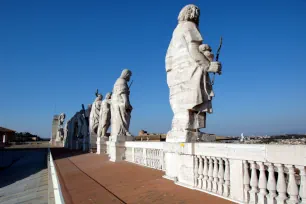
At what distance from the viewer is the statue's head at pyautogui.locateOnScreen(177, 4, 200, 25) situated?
6.34 meters

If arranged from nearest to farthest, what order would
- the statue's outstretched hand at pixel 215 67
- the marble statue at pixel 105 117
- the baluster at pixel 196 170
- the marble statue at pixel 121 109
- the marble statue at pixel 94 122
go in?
the baluster at pixel 196 170, the statue's outstretched hand at pixel 215 67, the marble statue at pixel 121 109, the marble statue at pixel 105 117, the marble statue at pixel 94 122

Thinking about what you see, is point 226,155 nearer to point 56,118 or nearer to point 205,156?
point 205,156

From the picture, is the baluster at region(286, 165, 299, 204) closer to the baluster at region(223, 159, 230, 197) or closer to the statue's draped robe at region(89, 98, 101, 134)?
the baluster at region(223, 159, 230, 197)

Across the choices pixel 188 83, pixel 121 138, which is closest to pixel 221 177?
pixel 188 83

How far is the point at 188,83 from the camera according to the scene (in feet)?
19.2

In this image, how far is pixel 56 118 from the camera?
5469 centimetres

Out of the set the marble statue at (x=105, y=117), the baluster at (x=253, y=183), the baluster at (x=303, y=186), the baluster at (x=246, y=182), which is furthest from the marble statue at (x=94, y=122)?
the baluster at (x=303, y=186)

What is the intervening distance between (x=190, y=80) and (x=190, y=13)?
1795 mm

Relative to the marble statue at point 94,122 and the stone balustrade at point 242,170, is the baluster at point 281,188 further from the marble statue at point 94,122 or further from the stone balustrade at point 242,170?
the marble statue at point 94,122

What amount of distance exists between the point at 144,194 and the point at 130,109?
23.1 ft

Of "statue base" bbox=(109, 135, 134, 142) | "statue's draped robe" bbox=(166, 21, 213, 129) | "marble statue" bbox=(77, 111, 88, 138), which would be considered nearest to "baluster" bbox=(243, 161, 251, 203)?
"statue's draped robe" bbox=(166, 21, 213, 129)

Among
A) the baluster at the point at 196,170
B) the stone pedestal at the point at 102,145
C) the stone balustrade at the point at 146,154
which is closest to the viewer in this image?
the baluster at the point at 196,170

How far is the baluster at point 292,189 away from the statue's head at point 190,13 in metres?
4.42

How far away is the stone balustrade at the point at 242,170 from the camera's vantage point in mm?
3073
